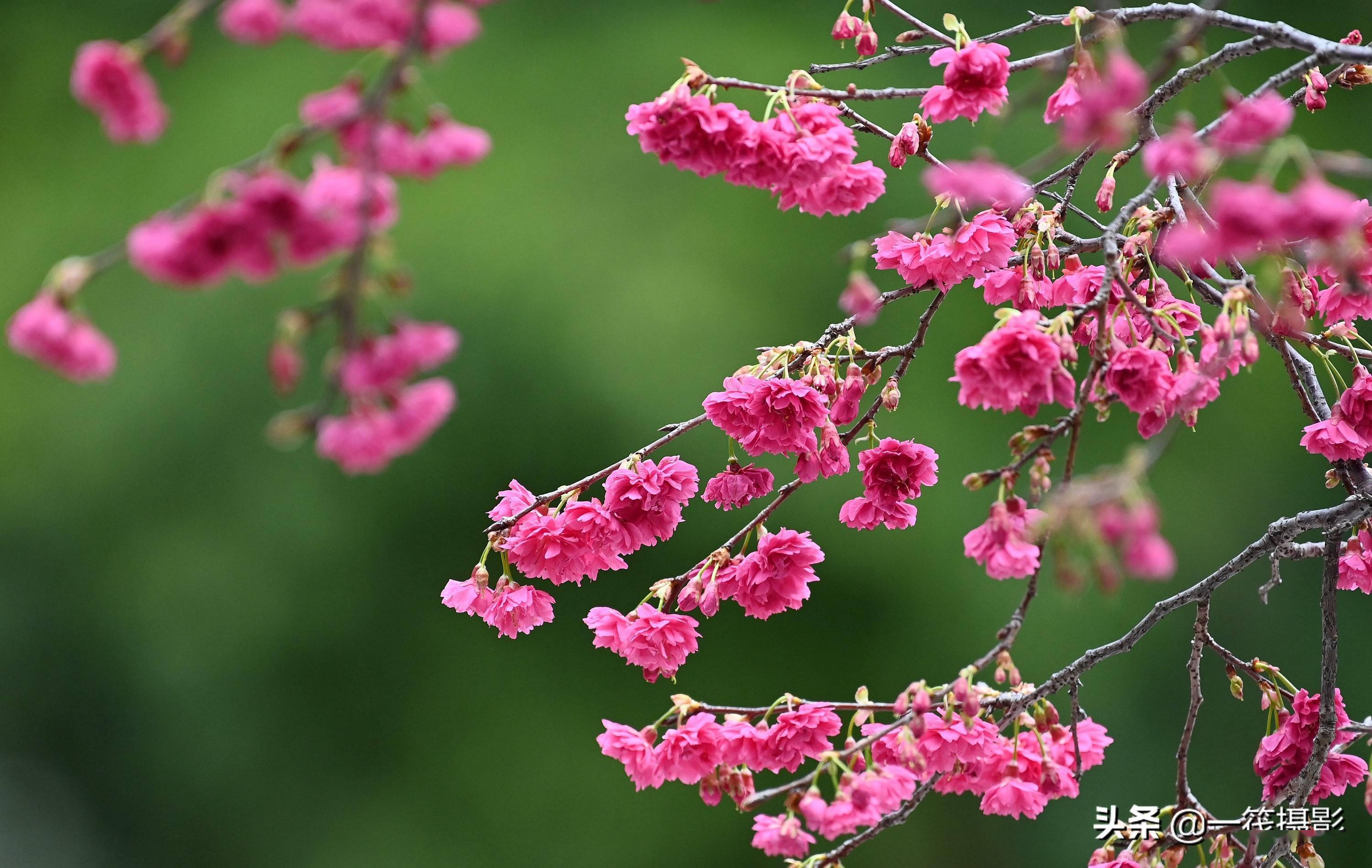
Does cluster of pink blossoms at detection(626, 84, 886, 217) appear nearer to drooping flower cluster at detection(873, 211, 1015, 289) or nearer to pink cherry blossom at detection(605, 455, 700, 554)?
drooping flower cluster at detection(873, 211, 1015, 289)

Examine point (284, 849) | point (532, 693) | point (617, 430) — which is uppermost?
point (617, 430)

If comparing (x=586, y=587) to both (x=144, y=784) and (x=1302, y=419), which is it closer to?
(x=144, y=784)

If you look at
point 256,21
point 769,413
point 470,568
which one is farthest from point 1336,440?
point 470,568

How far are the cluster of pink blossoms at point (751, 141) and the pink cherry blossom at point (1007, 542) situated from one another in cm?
34

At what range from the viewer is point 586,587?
3.49 meters

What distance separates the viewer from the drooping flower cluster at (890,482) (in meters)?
1.16

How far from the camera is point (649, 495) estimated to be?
1.13 metres

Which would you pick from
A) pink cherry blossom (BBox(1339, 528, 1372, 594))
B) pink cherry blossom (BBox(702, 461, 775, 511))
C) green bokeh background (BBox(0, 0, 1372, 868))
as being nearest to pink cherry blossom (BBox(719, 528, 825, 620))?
pink cherry blossom (BBox(702, 461, 775, 511))

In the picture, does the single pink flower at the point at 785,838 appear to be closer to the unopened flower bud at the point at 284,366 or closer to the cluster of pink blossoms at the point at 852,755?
the cluster of pink blossoms at the point at 852,755

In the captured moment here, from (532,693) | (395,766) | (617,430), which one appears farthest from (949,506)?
(395,766)

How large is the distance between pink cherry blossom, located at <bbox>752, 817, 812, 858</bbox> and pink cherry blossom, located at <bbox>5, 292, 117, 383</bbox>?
591mm

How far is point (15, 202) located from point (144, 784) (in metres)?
1.76

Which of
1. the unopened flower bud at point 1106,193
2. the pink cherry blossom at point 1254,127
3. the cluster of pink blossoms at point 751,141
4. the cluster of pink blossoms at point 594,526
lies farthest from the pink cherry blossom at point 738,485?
the pink cherry blossom at point 1254,127

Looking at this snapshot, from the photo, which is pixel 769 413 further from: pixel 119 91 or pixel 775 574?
pixel 119 91
